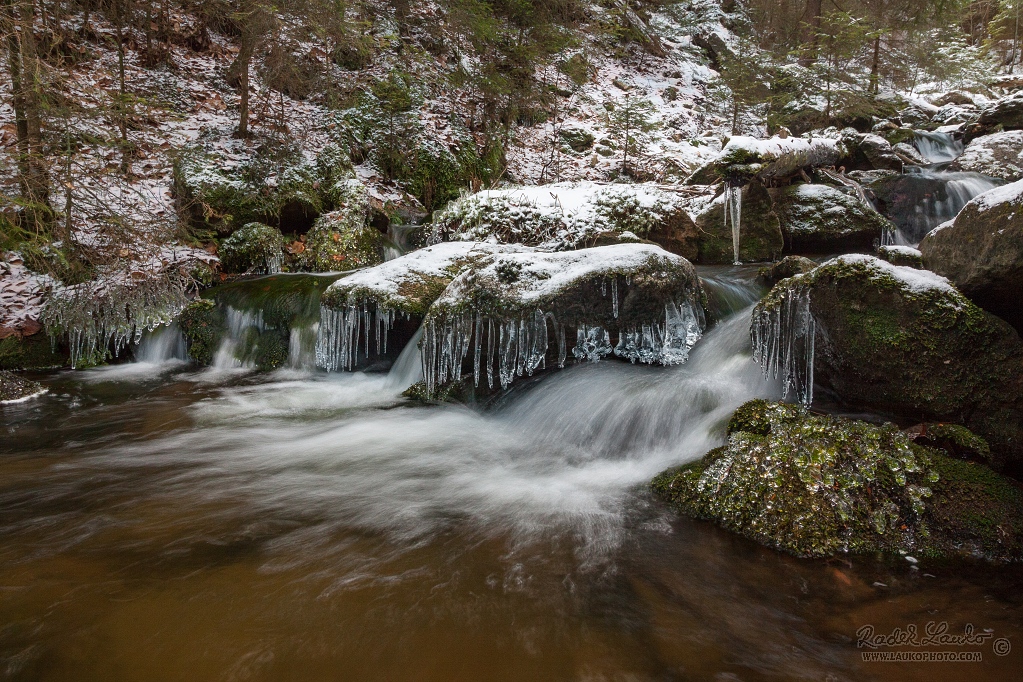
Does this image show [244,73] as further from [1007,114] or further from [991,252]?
[1007,114]

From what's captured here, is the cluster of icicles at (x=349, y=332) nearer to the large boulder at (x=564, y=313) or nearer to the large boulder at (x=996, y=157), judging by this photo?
the large boulder at (x=564, y=313)

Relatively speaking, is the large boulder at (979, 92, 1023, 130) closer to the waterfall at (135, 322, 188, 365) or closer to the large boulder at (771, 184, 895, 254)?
the large boulder at (771, 184, 895, 254)

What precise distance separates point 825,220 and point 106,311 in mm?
10324

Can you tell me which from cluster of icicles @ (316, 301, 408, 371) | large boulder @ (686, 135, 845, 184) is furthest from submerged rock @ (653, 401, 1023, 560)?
large boulder @ (686, 135, 845, 184)

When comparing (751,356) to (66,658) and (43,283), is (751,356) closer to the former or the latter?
(66,658)

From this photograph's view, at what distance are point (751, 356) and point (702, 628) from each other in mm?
3048

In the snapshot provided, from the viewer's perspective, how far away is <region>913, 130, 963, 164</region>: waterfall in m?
12.4

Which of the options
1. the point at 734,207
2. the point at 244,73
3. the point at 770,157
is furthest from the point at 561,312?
the point at 244,73

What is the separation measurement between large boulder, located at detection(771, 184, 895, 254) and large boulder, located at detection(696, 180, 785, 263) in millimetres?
217

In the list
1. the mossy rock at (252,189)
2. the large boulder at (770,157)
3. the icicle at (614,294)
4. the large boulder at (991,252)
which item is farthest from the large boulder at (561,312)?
the mossy rock at (252,189)

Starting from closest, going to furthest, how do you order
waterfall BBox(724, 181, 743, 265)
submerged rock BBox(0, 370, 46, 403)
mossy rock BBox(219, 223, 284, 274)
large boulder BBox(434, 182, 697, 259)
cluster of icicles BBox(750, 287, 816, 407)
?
cluster of icicles BBox(750, 287, 816, 407) < submerged rock BBox(0, 370, 46, 403) < large boulder BBox(434, 182, 697, 259) < waterfall BBox(724, 181, 743, 265) < mossy rock BBox(219, 223, 284, 274)

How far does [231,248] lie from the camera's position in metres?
8.69

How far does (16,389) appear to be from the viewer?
5.63 meters

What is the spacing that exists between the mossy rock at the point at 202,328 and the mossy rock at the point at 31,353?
144cm
